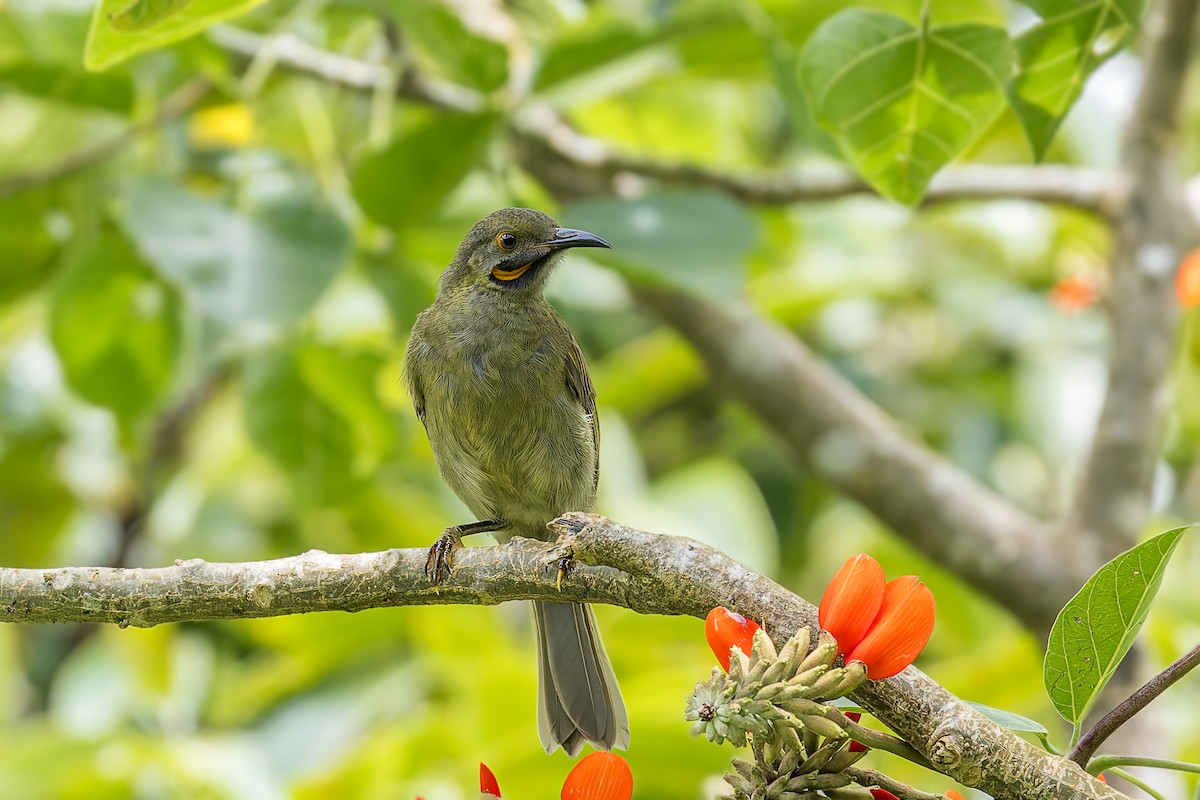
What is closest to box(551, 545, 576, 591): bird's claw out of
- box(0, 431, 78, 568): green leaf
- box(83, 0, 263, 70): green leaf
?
box(83, 0, 263, 70): green leaf

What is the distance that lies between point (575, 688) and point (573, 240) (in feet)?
4.19

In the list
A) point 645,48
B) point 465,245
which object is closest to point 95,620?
point 465,245

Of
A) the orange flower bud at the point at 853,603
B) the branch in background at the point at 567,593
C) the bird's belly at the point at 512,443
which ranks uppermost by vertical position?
the bird's belly at the point at 512,443

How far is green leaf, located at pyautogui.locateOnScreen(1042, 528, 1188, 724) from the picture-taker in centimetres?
172

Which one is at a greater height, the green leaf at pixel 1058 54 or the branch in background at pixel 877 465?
the green leaf at pixel 1058 54

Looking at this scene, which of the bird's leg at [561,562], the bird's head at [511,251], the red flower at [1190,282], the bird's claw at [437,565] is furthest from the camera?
the red flower at [1190,282]

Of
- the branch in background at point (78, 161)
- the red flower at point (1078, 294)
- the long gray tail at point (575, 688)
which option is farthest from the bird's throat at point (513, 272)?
the red flower at point (1078, 294)

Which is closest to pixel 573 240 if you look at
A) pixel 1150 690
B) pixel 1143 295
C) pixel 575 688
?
pixel 575 688

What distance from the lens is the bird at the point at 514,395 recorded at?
3.80m

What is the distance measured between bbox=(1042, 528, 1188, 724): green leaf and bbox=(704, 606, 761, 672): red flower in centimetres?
42

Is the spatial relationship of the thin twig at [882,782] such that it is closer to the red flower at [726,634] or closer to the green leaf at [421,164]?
the red flower at [726,634]

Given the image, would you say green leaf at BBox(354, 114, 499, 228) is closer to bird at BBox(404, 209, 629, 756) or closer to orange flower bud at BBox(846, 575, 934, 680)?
bird at BBox(404, 209, 629, 756)

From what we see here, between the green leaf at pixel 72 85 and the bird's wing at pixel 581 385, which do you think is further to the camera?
the green leaf at pixel 72 85

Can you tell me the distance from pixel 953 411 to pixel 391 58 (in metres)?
3.22
